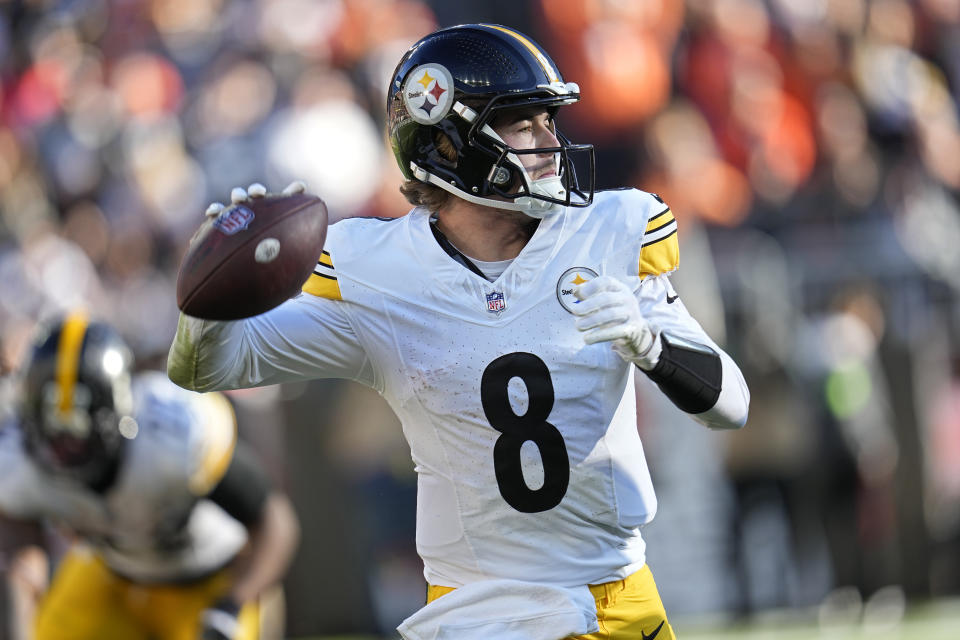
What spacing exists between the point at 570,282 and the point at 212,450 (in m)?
2.14

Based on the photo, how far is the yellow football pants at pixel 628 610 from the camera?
2.63 meters

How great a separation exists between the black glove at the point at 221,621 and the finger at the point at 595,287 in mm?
2153

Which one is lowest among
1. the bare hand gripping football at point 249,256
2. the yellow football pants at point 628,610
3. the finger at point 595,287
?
the yellow football pants at point 628,610

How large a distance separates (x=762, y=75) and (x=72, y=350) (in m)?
5.74

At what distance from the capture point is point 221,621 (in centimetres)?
415

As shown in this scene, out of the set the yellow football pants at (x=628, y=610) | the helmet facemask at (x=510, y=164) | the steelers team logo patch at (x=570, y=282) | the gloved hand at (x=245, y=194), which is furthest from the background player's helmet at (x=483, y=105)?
the yellow football pants at (x=628, y=610)

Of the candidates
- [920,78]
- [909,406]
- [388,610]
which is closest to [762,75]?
[920,78]

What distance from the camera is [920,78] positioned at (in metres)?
8.88

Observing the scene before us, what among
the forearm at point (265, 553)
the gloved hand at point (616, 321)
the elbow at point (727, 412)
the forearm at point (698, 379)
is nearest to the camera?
the gloved hand at point (616, 321)

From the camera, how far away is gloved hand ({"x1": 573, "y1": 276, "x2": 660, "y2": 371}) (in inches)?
95.8

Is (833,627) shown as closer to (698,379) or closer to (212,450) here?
(212,450)

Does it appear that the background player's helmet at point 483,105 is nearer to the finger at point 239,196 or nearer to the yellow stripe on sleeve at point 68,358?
the finger at point 239,196

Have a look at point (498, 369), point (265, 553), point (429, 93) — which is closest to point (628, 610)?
point (498, 369)

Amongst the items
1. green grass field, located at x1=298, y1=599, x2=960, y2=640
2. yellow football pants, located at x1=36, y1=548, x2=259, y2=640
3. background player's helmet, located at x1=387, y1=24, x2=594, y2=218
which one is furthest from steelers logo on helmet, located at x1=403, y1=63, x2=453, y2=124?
green grass field, located at x1=298, y1=599, x2=960, y2=640
